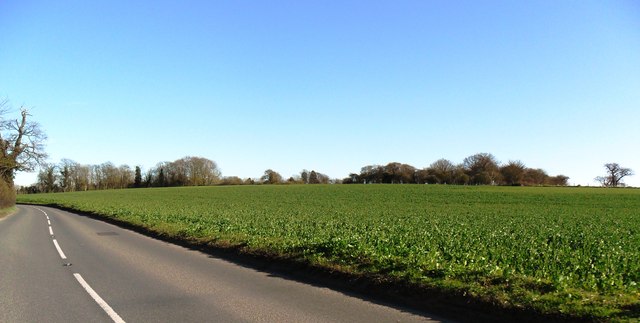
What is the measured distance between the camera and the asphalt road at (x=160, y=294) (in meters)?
6.30

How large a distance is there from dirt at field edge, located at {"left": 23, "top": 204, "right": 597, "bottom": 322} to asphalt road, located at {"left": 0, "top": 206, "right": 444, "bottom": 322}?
0.34 meters

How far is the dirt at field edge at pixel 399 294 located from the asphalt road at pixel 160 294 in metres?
0.34

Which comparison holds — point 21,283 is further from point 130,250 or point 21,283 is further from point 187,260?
point 130,250

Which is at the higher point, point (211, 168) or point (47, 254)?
point (211, 168)

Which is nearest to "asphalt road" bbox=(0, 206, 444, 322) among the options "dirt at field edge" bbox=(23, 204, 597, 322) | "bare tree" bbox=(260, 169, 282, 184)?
"dirt at field edge" bbox=(23, 204, 597, 322)

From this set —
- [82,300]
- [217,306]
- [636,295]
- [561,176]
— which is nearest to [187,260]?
[82,300]

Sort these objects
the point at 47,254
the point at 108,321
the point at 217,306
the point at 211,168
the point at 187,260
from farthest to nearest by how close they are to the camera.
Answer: the point at 211,168 → the point at 47,254 → the point at 187,260 → the point at 217,306 → the point at 108,321

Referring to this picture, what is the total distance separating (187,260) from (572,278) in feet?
29.5

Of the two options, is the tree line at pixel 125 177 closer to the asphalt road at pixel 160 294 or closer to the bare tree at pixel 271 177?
the bare tree at pixel 271 177

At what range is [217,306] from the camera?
267 inches

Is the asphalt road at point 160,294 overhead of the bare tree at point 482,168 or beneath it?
beneath

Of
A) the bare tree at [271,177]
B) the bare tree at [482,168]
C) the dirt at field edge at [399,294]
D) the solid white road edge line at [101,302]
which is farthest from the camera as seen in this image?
the bare tree at [271,177]

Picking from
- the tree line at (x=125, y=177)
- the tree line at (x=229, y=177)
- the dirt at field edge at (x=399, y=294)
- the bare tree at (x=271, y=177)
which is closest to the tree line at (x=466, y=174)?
the tree line at (x=229, y=177)

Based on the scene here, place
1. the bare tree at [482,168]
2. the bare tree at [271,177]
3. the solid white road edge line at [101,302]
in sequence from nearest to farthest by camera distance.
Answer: the solid white road edge line at [101,302] → the bare tree at [482,168] → the bare tree at [271,177]
